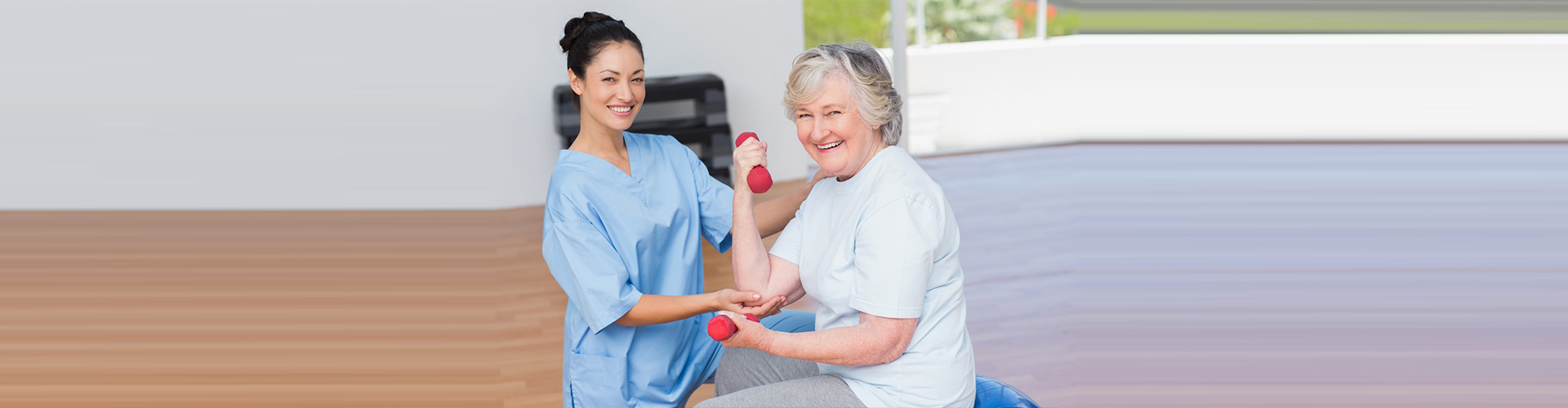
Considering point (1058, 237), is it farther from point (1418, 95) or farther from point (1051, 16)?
point (1051, 16)

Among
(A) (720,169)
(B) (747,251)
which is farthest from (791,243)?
(A) (720,169)

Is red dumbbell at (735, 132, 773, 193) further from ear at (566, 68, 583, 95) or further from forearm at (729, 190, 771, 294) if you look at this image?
ear at (566, 68, 583, 95)

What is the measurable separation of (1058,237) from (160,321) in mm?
3037

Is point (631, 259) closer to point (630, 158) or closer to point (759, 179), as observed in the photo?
point (630, 158)

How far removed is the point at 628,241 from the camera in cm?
154

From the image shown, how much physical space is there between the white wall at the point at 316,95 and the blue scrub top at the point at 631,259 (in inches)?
78.0

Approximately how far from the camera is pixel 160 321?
3037mm

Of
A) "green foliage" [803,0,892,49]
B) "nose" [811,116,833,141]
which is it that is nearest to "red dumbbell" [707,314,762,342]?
"nose" [811,116,833,141]

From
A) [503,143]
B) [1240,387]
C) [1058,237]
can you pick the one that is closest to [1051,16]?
[1058,237]

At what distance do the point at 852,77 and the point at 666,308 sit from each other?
45 centimetres

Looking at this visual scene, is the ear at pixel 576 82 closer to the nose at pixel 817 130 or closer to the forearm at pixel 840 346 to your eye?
the nose at pixel 817 130

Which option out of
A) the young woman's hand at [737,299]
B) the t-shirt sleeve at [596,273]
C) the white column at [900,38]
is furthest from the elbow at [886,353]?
the white column at [900,38]

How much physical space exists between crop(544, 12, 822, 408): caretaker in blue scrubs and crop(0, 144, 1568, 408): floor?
857 millimetres

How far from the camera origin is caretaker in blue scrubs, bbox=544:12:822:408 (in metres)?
1.48
